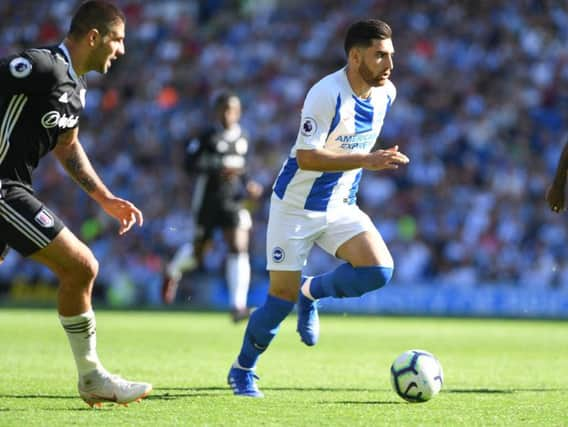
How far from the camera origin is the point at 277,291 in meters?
7.62

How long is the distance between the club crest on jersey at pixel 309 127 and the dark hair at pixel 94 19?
145cm

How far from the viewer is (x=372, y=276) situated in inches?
307

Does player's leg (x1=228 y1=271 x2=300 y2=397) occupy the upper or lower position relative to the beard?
lower

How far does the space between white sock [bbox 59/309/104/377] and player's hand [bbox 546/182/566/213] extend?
3.48 meters

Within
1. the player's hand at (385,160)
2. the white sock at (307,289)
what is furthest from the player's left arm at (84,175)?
the white sock at (307,289)

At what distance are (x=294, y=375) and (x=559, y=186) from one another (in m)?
2.47

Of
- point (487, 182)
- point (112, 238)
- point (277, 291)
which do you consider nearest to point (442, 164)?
point (487, 182)

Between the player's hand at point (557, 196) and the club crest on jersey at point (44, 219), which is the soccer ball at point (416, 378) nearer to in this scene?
the player's hand at point (557, 196)

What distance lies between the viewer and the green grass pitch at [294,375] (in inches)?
255

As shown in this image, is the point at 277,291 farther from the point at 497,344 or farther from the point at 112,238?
the point at 112,238

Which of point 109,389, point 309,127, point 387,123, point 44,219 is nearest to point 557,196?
point 309,127

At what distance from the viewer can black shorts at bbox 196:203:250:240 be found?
14.8 m

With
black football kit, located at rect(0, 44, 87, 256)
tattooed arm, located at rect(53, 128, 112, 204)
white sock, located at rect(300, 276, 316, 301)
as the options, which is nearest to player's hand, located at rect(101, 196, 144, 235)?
tattooed arm, located at rect(53, 128, 112, 204)

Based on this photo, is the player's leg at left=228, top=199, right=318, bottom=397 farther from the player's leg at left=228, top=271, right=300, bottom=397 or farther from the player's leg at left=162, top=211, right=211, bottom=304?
the player's leg at left=162, top=211, right=211, bottom=304
